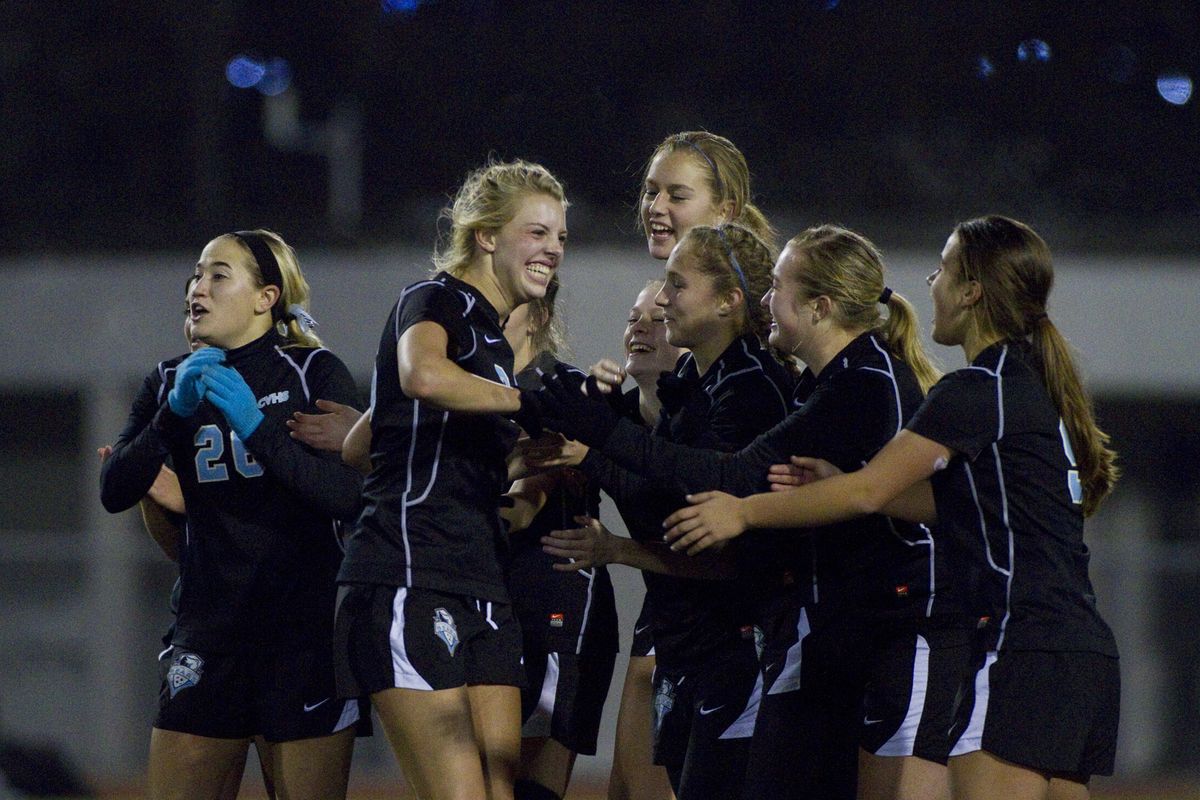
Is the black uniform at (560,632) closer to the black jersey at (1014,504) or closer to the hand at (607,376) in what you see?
the hand at (607,376)

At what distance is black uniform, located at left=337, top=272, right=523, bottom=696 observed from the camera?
2707 millimetres

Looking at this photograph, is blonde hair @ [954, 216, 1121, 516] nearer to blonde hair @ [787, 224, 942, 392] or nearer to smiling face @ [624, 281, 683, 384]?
blonde hair @ [787, 224, 942, 392]

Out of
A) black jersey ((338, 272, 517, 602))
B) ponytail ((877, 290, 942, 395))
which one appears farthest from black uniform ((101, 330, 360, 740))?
ponytail ((877, 290, 942, 395))

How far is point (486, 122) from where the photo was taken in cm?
1196

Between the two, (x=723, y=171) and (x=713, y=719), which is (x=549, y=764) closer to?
(x=713, y=719)

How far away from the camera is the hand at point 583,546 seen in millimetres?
2988

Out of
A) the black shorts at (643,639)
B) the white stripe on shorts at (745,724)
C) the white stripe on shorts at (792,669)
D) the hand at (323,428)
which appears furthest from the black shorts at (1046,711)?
the hand at (323,428)

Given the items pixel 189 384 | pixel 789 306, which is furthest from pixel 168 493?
pixel 789 306

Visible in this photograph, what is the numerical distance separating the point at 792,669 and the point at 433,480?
79cm

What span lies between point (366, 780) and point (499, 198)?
775 centimetres

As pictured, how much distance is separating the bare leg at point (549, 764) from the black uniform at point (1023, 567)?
1.17 m

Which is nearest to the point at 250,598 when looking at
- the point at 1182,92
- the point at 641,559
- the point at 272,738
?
the point at 272,738

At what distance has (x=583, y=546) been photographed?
299 centimetres

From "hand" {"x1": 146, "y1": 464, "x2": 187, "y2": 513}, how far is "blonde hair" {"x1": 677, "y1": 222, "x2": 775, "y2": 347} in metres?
1.32
